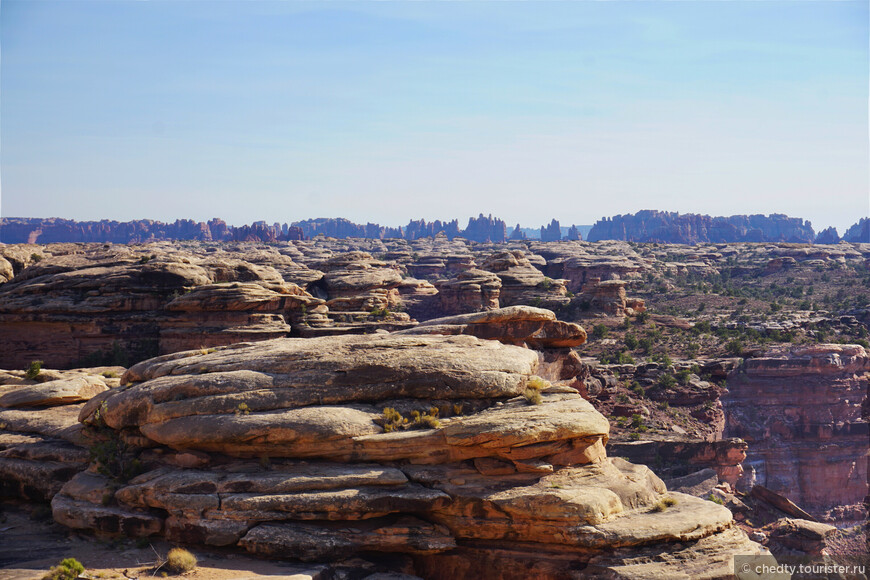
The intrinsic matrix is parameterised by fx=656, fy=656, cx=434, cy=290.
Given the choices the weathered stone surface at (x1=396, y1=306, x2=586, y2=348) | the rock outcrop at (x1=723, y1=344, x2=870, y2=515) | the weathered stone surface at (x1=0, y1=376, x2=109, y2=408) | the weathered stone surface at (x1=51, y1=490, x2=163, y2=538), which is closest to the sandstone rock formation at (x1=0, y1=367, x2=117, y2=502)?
the weathered stone surface at (x1=0, y1=376, x2=109, y2=408)

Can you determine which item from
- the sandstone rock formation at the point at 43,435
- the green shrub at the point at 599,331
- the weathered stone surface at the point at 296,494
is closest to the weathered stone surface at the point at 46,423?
the sandstone rock formation at the point at 43,435

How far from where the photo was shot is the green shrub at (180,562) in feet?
68.9

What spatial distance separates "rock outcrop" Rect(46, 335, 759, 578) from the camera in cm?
2198

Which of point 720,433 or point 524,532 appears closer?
point 524,532

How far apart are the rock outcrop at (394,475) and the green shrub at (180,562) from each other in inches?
45.5

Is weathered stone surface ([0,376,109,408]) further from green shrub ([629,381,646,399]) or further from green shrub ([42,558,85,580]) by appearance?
green shrub ([629,381,646,399])

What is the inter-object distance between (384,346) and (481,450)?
6.25m

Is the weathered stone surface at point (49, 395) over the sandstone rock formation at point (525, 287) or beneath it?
beneath

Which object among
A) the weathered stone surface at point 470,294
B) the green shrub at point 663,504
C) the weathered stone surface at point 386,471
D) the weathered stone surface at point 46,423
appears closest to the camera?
the weathered stone surface at point 386,471

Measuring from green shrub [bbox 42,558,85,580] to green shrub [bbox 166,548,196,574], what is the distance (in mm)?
2658

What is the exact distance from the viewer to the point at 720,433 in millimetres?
57031

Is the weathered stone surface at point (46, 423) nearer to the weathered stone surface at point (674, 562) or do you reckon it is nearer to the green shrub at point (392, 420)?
the green shrub at point (392, 420)

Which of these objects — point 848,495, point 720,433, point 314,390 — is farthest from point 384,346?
point 848,495

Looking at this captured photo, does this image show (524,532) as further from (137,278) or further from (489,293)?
(489,293)
